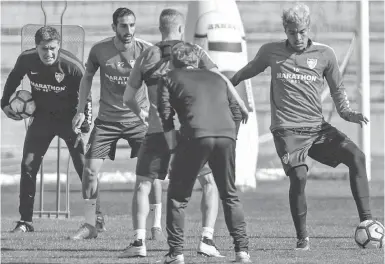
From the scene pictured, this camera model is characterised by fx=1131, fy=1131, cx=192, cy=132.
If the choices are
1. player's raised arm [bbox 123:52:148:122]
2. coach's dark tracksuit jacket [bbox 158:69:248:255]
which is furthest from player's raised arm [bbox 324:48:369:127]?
player's raised arm [bbox 123:52:148:122]

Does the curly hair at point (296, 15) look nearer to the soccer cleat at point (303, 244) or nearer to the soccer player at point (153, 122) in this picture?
the soccer player at point (153, 122)

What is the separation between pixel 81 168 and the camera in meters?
10.8

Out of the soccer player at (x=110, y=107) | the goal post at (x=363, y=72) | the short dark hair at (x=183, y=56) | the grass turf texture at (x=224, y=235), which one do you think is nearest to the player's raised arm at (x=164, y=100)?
the short dark hair at (x=183, y=56)

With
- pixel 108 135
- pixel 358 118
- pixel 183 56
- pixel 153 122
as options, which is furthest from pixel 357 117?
pixel 108 135

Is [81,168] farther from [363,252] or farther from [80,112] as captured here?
[363,252]

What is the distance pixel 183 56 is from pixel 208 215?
4.65 feet

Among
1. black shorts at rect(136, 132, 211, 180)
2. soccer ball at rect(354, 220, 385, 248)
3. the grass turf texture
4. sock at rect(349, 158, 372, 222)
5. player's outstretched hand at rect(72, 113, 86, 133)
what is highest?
player's outstretched hand at rect(72, 113, 86, 133)

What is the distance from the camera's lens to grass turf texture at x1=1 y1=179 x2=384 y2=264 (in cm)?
857

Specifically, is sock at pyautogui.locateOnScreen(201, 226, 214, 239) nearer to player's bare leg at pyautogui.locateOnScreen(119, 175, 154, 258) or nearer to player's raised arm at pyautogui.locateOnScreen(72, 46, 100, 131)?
player's bare leg at pyautogui.locateOnScreen(119, 175, 154, 258)

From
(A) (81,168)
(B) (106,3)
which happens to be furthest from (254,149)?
(A) (81,168)

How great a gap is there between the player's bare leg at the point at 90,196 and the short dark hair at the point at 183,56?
2168mm

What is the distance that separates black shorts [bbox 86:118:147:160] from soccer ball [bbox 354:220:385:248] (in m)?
2.17

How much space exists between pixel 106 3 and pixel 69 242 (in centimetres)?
1160

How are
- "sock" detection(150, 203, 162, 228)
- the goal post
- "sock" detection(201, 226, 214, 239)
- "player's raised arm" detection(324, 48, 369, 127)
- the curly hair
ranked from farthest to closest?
the goal post
"sock" detection(150, 203, 162, 228)
"player's raised arm" detection(324, 48, 369, 127)
the curly hair
"sock" detection(201, 226, 214, 239)
